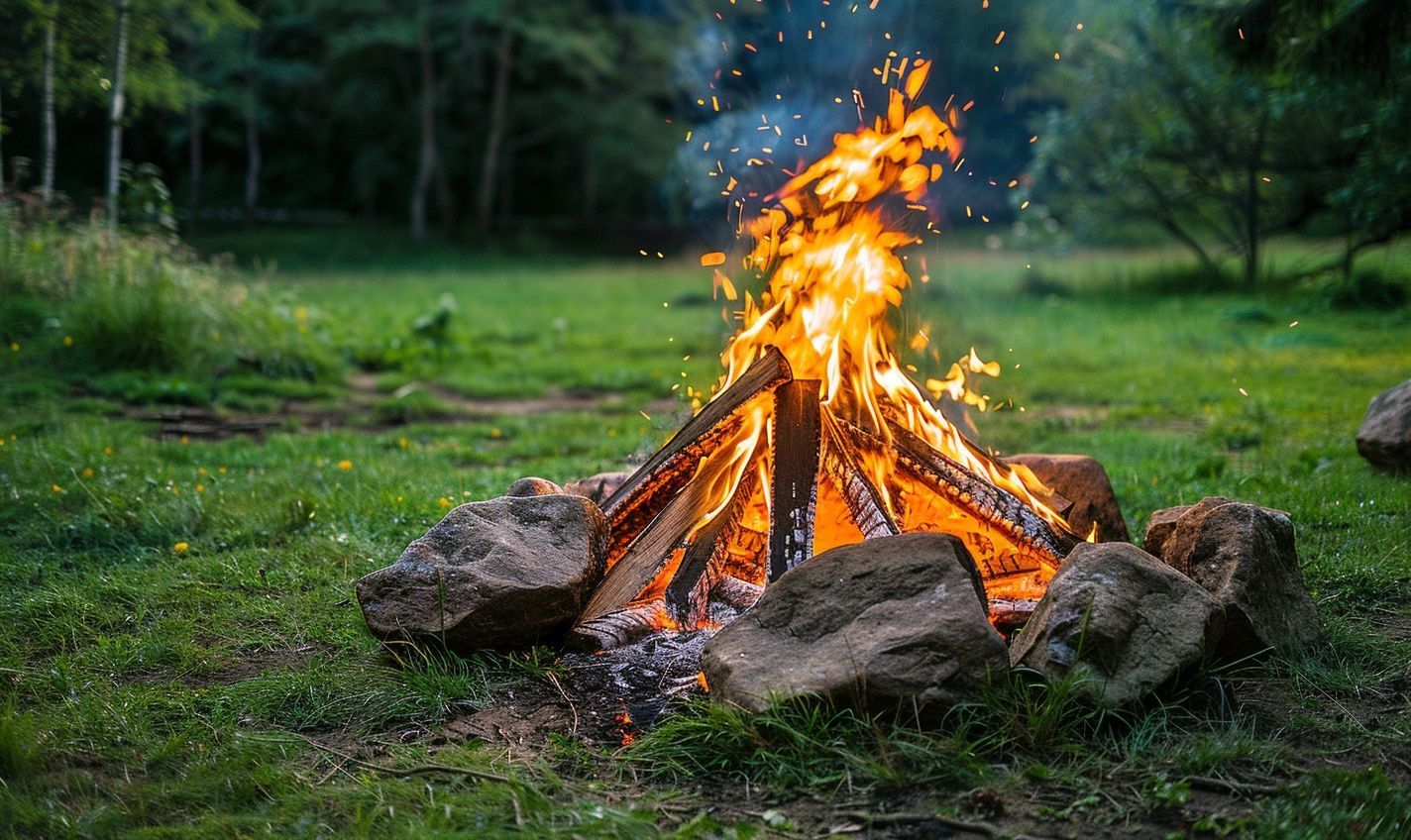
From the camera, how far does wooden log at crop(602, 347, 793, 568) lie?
14.5ft

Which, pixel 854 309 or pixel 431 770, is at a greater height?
pixel 854 309

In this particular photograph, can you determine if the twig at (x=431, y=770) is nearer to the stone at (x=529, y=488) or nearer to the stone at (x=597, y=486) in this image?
the stone at (x=529, y=488)

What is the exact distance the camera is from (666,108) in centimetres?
3306

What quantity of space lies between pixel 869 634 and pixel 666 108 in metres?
31.2

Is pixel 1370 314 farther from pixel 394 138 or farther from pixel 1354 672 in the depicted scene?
pixel 394 138

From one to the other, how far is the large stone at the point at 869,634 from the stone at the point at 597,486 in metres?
1.74

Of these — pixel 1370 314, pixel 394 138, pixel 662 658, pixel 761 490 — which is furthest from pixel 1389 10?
pixel 394 138

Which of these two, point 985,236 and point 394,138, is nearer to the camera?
point 985,236

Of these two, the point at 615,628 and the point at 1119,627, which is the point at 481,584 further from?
the point at 1119,627

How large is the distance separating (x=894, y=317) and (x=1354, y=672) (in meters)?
3.21

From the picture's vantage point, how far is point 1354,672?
3670mm

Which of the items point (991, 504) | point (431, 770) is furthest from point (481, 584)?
point (991, 504)

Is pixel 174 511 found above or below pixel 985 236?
below

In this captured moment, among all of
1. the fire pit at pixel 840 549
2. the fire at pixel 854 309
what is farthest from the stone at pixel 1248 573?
the fire at pixel 854 309
